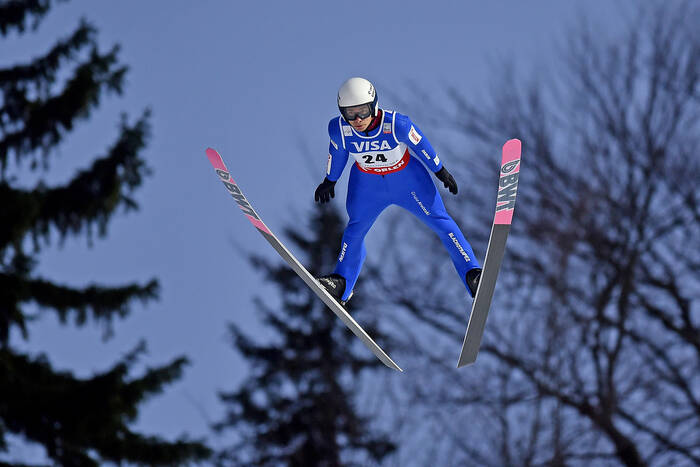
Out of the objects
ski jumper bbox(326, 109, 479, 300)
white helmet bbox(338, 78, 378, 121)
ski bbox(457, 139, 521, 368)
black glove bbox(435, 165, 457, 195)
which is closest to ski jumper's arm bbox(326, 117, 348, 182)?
ski jumper bbox(326, 109, 479, 300)

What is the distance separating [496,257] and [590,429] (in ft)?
27.3

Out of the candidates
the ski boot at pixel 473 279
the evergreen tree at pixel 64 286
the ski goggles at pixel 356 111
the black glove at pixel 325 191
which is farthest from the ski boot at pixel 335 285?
the evergreen tree at pixel 64 286

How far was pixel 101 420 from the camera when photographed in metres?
10.9

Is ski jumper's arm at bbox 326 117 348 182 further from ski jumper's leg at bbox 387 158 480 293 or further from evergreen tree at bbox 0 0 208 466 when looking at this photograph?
evergreen tree at bbox 0 0 208 466

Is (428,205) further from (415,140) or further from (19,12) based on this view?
(19,12)

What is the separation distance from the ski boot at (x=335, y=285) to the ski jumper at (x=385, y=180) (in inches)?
1.1

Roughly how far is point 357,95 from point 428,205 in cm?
82

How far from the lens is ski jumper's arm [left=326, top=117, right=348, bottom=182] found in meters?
3.86

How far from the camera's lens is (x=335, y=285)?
443 cm

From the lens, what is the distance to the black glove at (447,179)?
3.83 metres

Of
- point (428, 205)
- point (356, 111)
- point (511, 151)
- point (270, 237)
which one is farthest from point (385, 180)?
point (270, 237)

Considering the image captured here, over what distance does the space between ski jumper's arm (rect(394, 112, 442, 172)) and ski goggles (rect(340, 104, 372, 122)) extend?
0.18m

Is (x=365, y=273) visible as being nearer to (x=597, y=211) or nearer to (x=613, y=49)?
(x=597, y=211)

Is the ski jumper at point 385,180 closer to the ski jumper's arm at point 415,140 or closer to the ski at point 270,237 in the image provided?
the ski jumper's arm at point 415,140
